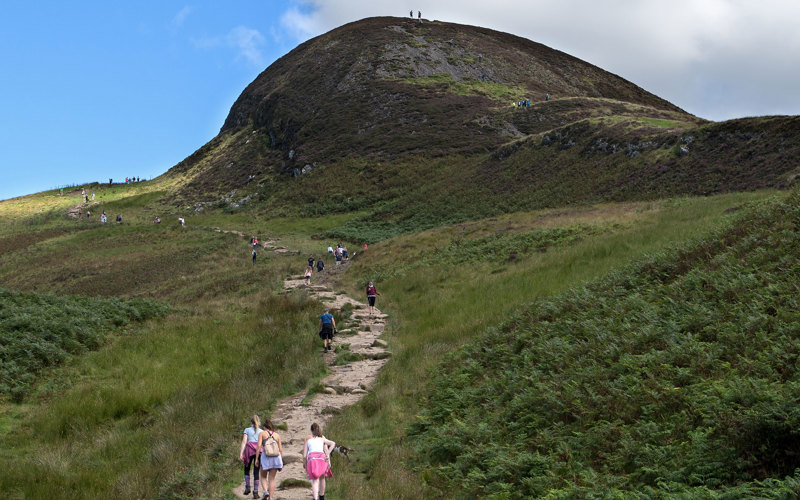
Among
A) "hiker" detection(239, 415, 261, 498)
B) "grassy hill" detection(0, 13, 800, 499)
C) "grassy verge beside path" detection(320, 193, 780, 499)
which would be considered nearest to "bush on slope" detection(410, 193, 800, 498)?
"grassy hill" detection(0, 13, 800, 499)

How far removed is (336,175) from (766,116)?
56814mm

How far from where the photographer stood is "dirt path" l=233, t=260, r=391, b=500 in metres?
9.21

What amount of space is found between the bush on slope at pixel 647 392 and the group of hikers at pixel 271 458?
1786mm

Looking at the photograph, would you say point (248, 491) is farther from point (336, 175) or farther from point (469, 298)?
point (336, 175)

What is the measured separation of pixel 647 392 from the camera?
749 centimetres

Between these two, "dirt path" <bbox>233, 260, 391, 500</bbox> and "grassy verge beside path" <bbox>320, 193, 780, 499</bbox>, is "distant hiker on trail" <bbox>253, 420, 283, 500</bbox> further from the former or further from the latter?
"grassy verge beside path" <bbox>320, 193, 780, 499</bbox>

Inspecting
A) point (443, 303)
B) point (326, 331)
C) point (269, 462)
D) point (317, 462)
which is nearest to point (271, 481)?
point (269, 462)

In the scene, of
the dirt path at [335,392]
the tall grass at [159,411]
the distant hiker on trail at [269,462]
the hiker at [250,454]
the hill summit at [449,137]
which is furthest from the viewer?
the hill summit at [449,137]

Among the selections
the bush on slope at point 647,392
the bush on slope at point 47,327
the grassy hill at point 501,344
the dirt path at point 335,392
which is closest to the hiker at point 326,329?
the dirt path at point 335,392

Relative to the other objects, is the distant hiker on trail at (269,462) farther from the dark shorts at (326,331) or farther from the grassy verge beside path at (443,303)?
the dark shorts at (326,331)

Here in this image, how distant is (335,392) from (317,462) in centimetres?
579

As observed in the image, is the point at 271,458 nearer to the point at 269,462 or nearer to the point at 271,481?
the point at 269,462

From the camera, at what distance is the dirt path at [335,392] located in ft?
30.2

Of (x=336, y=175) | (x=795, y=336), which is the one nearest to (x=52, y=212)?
(x=336, y=175)
